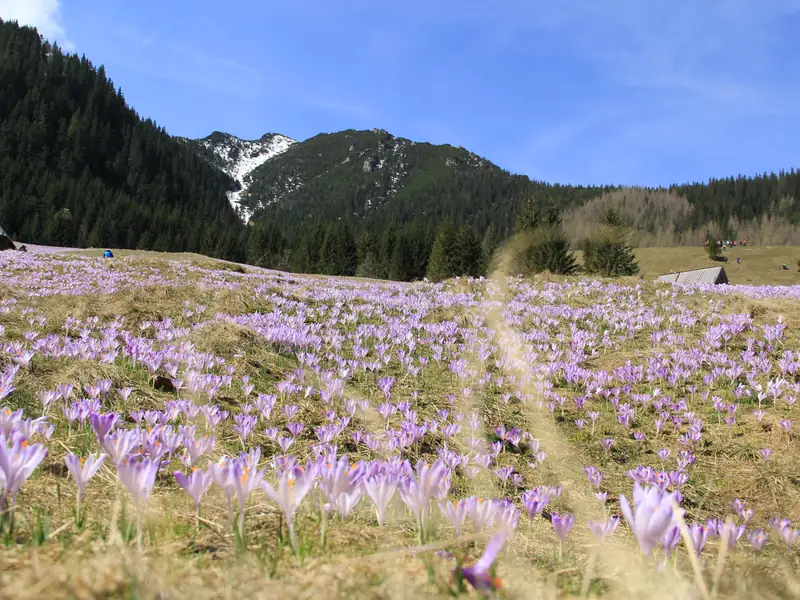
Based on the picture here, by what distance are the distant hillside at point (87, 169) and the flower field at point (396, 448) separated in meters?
100

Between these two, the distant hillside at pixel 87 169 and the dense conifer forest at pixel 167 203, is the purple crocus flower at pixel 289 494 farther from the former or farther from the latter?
the distant hillside at pixel 87 169

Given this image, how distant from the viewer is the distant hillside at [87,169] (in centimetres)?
9969

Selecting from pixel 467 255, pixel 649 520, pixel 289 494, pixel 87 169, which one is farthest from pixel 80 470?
pixel 87 169

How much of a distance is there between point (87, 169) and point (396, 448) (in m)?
150

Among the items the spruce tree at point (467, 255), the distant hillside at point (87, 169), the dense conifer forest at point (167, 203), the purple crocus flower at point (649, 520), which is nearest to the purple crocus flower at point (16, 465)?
the purple crocus flower at point (649, 520)

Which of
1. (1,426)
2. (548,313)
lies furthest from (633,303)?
(1,426)

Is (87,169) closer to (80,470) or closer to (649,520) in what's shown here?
(80,470)

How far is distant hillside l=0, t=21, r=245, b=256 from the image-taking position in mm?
99688

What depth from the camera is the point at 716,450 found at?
426 centimetres

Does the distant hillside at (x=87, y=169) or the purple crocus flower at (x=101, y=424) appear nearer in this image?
the purple crocus flower at (x=101, y=424)

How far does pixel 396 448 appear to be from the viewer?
11.8ft

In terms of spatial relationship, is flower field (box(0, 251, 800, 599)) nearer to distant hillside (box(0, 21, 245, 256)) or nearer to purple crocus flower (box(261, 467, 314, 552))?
purple crocus flower (box(261, 467, 314, 552))

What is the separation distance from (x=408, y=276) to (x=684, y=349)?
3528 inches

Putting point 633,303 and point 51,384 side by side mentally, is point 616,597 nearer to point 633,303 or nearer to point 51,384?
point 51,384
